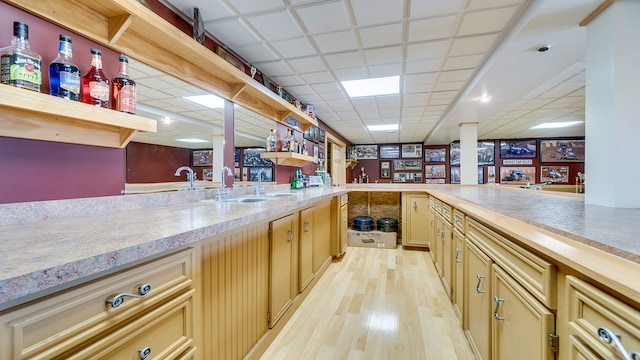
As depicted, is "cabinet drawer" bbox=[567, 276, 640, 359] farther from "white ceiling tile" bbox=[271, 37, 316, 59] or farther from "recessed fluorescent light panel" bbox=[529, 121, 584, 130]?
"recessed fluorescent light panel" bbox=[529, 121, 584, 130]

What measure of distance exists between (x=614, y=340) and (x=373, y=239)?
3672 mm

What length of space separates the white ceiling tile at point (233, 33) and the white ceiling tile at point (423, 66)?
62.1 inches

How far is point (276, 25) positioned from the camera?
1995mm

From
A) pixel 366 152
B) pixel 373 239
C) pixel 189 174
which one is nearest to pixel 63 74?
pixel 189 174

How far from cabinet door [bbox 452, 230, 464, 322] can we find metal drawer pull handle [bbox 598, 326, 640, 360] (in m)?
1.24

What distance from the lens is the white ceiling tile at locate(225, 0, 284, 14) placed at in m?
1.73

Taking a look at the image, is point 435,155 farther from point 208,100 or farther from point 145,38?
point 145,38

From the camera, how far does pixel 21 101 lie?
85 cm

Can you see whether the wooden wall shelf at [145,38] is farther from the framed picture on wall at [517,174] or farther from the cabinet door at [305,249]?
the framed picture on wall at [517,174]

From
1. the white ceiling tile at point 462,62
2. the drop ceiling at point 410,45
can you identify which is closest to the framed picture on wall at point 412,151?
the drop ceiling at point 410,45

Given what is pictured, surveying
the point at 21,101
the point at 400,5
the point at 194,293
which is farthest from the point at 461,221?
the point at 21,101

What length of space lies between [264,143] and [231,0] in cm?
148

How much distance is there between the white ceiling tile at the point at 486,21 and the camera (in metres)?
1.85

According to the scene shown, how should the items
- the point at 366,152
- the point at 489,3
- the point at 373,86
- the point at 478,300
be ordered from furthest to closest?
the point at 366,152 < the point at 373,86 < the point at 489,3 < the point at 478,300
